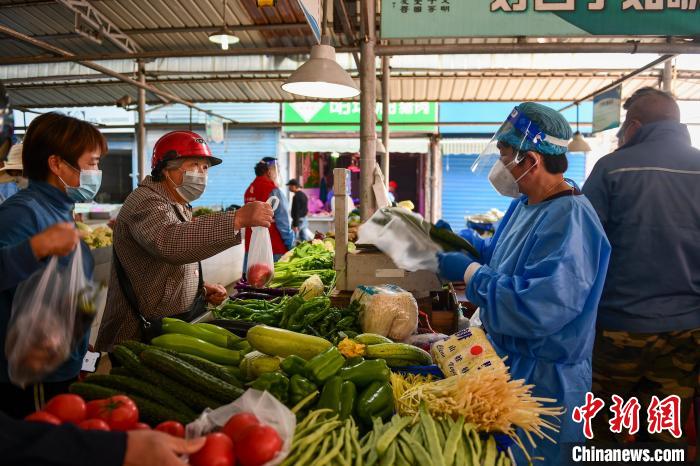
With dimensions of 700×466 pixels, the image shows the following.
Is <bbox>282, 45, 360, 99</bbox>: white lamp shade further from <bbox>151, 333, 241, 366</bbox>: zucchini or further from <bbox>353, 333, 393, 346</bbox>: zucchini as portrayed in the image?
<bbox>151, 333, 241, 366</bbox>: zucchini

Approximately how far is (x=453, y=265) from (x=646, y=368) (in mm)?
1795

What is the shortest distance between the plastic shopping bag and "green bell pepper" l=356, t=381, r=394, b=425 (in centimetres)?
115

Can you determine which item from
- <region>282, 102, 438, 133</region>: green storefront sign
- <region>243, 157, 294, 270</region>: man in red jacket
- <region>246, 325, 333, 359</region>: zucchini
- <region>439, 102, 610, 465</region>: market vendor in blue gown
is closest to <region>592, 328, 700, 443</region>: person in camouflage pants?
<region>439, 102, 610, 465</region>: market vendor in blue gown

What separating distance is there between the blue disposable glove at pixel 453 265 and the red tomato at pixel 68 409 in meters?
1.76

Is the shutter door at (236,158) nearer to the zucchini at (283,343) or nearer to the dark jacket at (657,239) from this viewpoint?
the dark jacket at (657,239)

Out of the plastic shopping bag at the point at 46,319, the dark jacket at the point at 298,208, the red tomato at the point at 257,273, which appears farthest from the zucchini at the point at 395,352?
the dark jacket at the point at 298,208

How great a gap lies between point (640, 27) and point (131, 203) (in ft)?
11.8

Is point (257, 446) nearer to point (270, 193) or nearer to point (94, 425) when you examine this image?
point (94, 425)

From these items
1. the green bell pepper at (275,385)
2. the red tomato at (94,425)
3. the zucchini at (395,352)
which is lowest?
the zucchini at (395,352)

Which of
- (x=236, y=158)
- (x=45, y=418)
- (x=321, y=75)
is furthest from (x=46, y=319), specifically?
(x=236, y=158)

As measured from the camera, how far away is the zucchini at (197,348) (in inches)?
98.0

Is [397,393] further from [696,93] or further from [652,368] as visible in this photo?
[696,93]

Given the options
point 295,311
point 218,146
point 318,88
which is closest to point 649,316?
point 295,311

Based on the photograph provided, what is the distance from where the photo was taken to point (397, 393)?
88.5 inches
